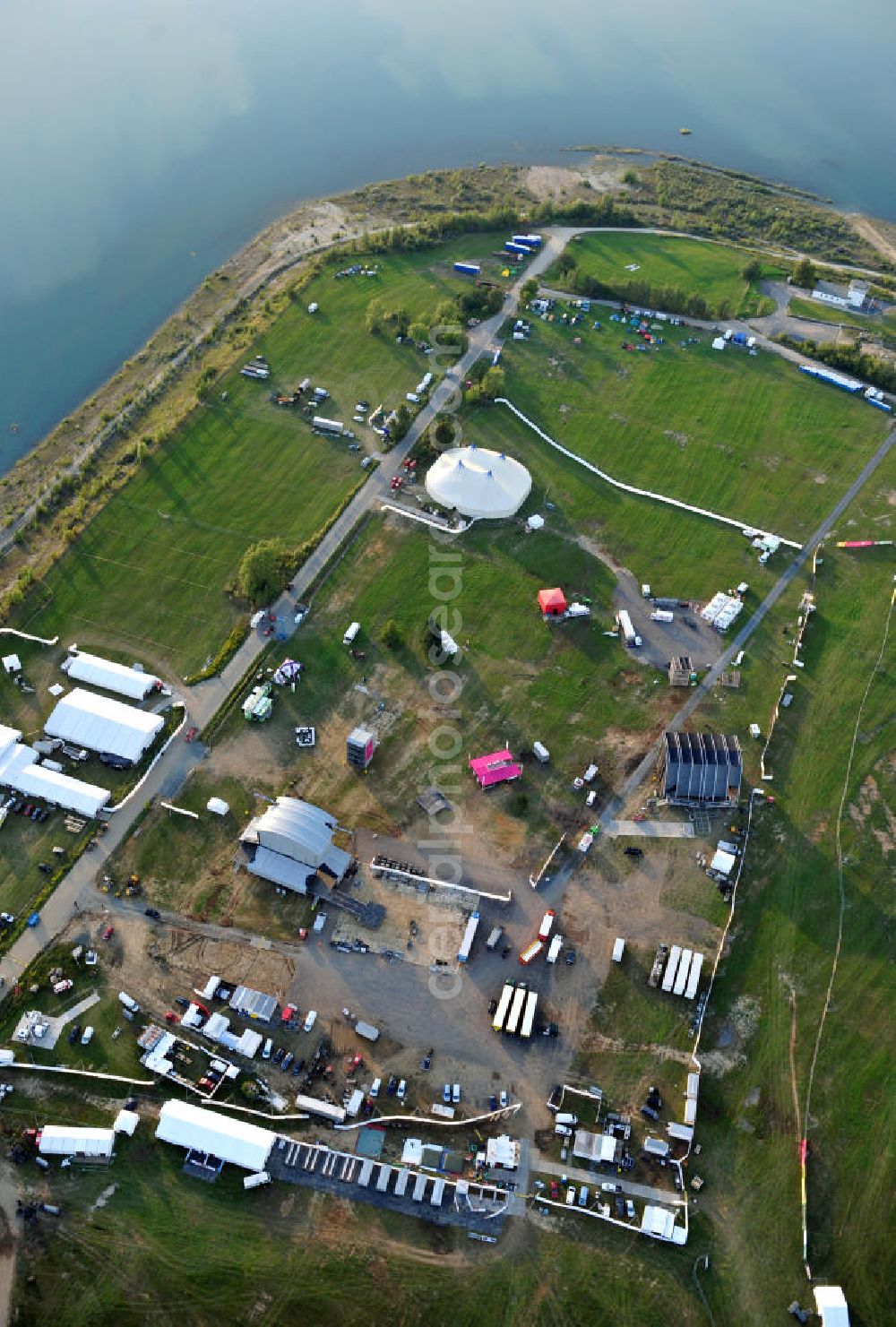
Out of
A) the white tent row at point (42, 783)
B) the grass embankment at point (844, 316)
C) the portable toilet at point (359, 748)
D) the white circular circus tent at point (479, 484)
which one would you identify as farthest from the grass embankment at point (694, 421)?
the white tent row at point (42, 783)

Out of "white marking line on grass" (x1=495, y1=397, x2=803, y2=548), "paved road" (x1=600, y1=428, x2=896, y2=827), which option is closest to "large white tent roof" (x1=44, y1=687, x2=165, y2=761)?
"paved road" (x1=600, y1=428, x2=896, y2=827)

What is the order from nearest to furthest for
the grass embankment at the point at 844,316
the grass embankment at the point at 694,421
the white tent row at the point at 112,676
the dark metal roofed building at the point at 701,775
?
the dark metal roofed building at the point at 701,775 → the white tent row at the point at 112,676 → the grass embankment at the point at 694,421 → the grass embankment at the point at 844,316

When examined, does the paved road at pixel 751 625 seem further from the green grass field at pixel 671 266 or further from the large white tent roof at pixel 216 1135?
the large white tent roof at pixel 216 1135

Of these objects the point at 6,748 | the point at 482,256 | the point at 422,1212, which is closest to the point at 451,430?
the point at 482,256

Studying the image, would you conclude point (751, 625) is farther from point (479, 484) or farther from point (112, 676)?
point (112, 676)

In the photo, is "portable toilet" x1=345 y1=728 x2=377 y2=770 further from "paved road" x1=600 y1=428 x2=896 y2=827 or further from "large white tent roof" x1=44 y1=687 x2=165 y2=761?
"paved road" x1=600 y1=428 x2=896 y2=827
